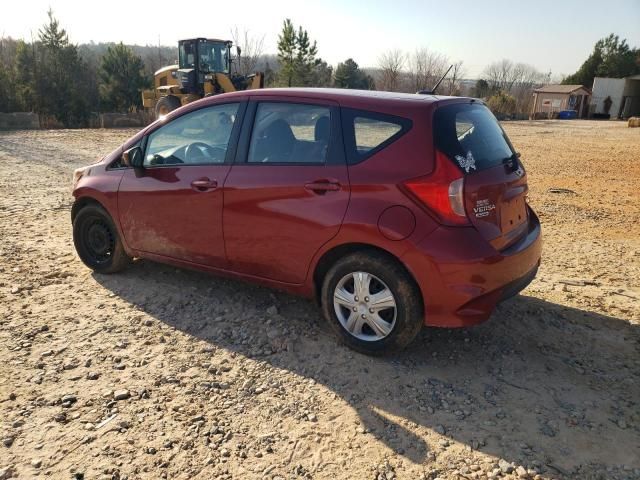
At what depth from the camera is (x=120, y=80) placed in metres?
35.6

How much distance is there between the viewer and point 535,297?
449cm

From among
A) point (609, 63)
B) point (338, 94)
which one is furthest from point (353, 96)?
point (609, 63)

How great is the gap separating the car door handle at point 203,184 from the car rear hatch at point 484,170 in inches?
69.2

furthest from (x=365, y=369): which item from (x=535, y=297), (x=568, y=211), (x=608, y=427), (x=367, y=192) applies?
(x=568, y=211)

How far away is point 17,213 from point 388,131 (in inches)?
238

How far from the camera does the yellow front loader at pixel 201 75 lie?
62.9 feet

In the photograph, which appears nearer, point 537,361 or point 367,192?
point 367,192

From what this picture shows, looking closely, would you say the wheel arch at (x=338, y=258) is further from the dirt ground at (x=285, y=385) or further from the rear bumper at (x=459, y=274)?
the dirt ground at (x=285, y=385)

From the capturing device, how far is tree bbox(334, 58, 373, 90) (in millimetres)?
52219

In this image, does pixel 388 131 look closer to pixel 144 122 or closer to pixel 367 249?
pixel 367 249

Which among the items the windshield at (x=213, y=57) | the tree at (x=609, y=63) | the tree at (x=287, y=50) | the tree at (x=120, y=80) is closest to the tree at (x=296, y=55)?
the tree at (x=287, y=50)

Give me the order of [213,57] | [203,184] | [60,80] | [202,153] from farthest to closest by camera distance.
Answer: [60,80], [213,57], [202,153], [203,184]

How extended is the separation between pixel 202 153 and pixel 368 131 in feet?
4.85

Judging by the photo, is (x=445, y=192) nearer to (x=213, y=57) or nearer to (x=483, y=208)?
(x=483, y=208)
